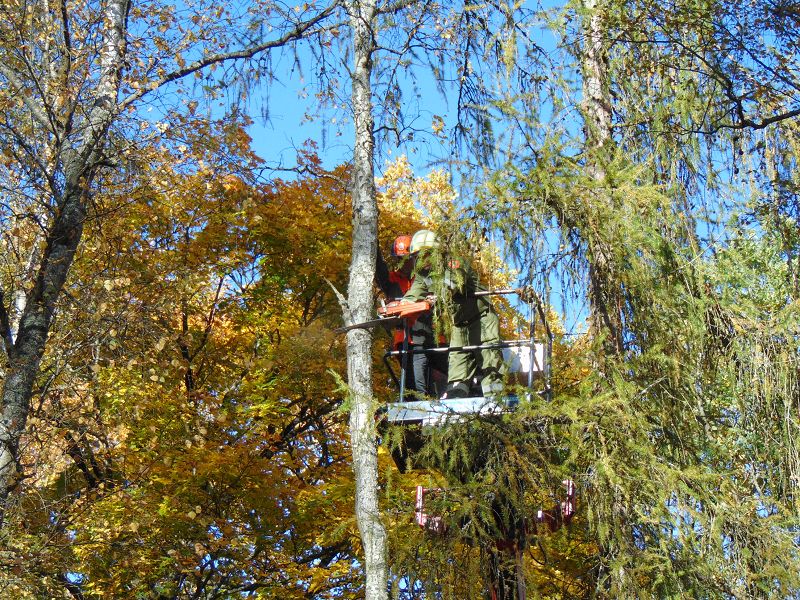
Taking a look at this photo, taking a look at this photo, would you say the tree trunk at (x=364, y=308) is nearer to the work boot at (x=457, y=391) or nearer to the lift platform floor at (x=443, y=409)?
the lift platform floor at (x=443, y=409)

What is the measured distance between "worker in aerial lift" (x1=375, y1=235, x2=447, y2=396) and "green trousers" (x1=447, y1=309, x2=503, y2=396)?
267 mm

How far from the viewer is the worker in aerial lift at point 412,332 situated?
30.6 ft

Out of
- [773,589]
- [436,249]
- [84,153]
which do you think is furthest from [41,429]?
[773,589]

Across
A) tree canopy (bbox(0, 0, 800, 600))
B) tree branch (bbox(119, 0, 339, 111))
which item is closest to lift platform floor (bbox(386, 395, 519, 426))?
tree canopy (bbox(0, 0, 800, 600))

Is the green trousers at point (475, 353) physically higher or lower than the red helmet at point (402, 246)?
lower

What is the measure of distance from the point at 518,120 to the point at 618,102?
2182 mm

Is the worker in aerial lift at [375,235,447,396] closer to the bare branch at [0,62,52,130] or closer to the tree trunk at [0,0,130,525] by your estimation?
the tree trunk at [0,0,130,525]

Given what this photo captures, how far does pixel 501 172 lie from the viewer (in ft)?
25.9

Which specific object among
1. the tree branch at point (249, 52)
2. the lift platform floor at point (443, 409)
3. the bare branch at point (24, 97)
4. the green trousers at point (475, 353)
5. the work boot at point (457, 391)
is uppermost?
the tree branch at point (249, 52)

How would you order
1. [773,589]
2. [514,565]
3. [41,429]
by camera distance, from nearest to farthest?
[773,589] → [514,565] → [41,429]

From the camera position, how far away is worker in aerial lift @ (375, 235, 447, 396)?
30.6 ft

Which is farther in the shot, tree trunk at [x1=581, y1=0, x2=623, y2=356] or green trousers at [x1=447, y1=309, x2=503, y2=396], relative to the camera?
green trousers at [x1=447, y1=309, x2=503, y2=396]

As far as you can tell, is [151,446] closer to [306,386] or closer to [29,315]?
[306,386]

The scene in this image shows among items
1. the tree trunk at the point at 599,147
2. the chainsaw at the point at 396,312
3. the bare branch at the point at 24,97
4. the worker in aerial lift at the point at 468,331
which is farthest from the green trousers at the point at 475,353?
the bare branch at the point at 24,97
